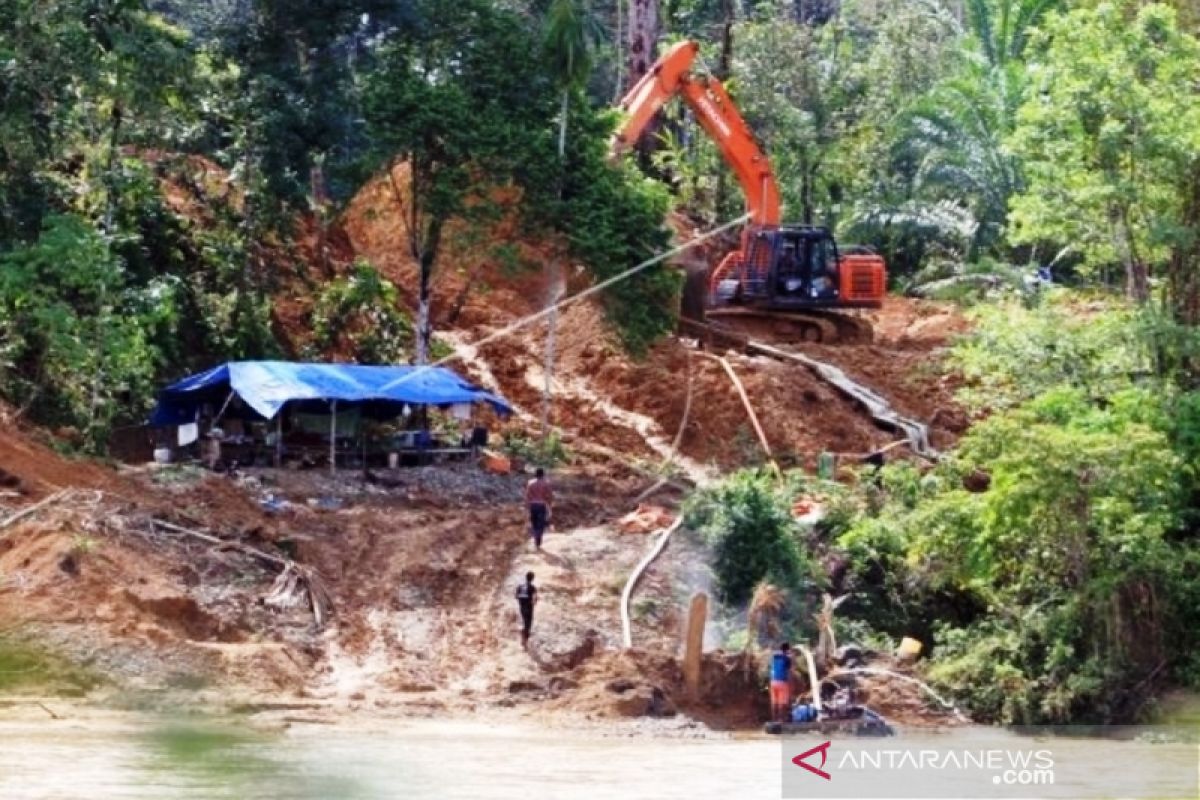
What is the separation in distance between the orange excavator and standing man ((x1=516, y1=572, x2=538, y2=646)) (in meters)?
15.2

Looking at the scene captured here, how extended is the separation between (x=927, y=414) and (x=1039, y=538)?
32.4 feet

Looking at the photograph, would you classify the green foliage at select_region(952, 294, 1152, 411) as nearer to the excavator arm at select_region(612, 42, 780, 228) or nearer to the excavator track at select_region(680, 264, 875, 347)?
the excavator arm at select_region(612, 42, 780, 228)

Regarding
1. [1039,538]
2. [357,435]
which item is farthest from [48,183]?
[1039,538]

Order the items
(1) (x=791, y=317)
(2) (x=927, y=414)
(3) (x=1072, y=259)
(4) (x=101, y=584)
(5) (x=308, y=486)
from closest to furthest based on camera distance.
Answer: (4) (x=101, y=584) → (5) (x=308, y=486) → (2) (x=927, y=414) → (1) (x=791, y=317) → (3) (x=1072, y=259)

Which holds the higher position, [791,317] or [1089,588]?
[791,317]

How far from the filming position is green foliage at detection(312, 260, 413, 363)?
1454 inches

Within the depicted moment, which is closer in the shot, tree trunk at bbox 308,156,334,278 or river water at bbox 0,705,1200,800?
A: river water at bbox 0,705,1200,800

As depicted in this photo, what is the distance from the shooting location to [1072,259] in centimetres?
4788

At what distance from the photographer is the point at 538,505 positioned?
28984 millimetres

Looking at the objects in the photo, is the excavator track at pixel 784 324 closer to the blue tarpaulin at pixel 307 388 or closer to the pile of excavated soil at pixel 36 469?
the blue tarpaulin at pixel 307 388

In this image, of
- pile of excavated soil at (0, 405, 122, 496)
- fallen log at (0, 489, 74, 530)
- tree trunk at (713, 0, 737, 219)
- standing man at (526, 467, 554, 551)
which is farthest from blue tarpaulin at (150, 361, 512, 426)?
tree trunk at (713, 0, 737, 219)

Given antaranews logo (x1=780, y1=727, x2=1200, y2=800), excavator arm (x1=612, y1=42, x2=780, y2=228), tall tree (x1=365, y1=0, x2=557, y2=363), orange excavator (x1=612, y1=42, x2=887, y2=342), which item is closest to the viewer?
antaranews logo (x1=780, y1=727, x2=1200, y2=800)

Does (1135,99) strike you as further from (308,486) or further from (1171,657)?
(308,486)

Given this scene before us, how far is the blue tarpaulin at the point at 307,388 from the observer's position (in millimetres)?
30578
